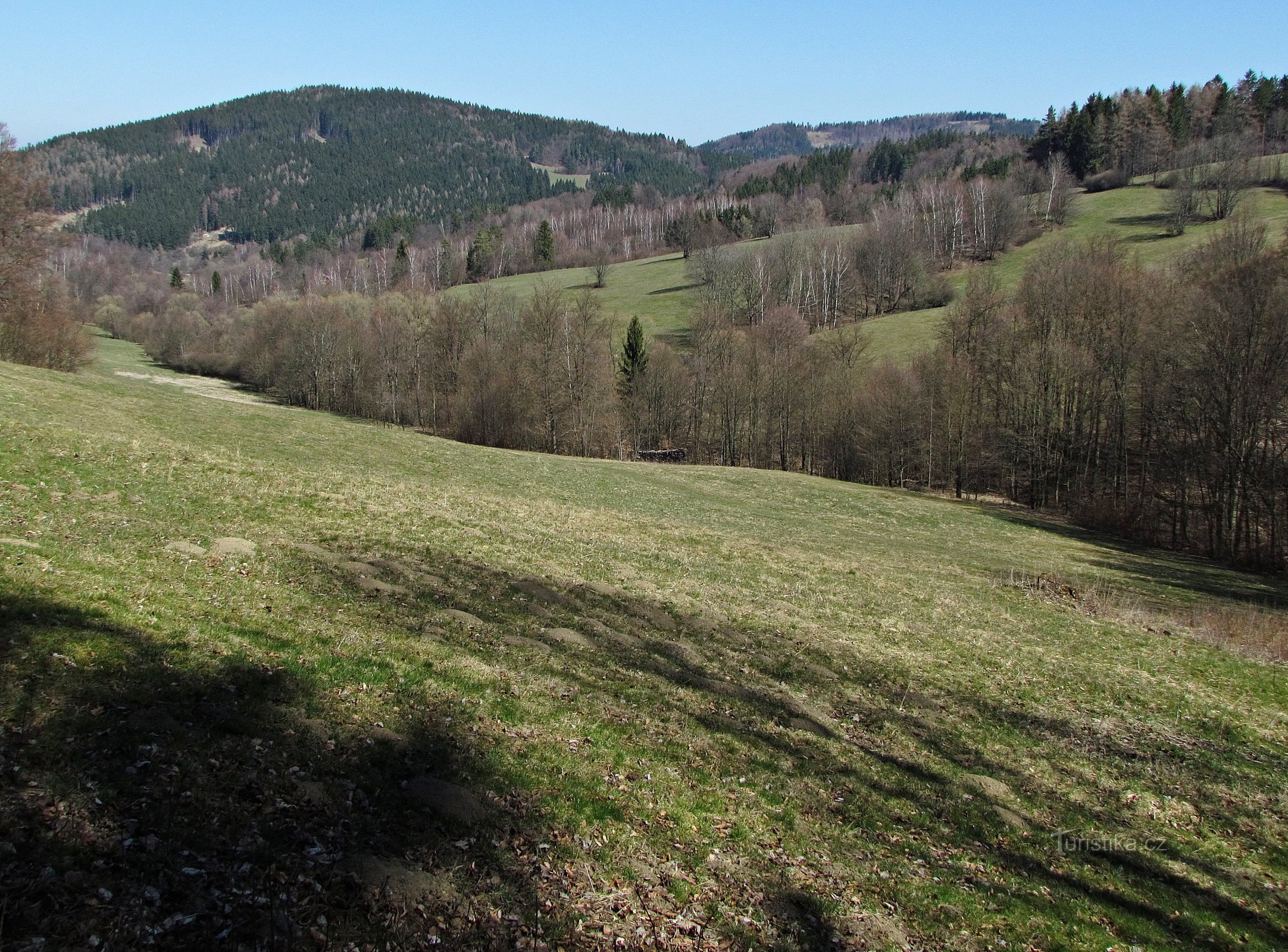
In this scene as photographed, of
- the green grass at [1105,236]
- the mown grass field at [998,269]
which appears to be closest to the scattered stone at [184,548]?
the mown grass field at [998,269]

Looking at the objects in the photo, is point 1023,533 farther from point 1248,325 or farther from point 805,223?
point 805,223

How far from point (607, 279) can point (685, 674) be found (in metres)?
134

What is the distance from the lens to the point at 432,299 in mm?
89875

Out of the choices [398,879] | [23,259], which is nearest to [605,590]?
[398,879]

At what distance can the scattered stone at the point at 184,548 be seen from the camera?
13383 mm

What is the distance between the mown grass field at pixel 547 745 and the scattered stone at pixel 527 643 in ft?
0.45

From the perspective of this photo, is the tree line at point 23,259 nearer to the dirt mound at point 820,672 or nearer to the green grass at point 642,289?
the dirt mound at point 820,672

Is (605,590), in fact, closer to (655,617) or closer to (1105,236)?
(655,617)

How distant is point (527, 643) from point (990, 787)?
312 inches

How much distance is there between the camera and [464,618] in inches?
531

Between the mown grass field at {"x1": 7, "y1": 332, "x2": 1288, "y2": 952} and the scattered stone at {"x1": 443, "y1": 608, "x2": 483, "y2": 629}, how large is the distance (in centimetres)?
21

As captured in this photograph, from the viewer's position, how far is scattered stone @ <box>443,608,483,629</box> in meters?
13.2

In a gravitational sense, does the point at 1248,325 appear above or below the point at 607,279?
below

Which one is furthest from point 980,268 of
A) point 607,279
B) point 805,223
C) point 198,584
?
point 198,584
